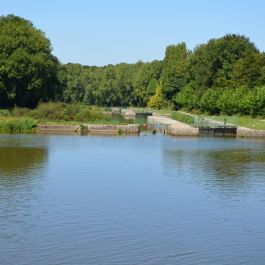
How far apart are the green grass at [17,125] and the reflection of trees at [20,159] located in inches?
513

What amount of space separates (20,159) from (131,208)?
12914 millimetres

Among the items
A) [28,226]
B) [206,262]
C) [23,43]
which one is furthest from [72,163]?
[23,43]

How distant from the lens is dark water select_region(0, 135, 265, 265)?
1421cm

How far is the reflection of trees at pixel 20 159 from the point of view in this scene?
2628cm

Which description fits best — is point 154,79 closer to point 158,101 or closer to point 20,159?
point 158,101

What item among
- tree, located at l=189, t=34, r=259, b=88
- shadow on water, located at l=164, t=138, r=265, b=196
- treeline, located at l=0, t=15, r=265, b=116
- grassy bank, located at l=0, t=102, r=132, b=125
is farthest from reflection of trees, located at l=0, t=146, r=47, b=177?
tree, located at l=189, t=34, r=259, b=88

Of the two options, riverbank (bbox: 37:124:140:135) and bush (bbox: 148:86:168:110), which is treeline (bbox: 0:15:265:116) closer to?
bush (bbox: 148:86:168:110)

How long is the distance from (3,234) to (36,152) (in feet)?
61.9

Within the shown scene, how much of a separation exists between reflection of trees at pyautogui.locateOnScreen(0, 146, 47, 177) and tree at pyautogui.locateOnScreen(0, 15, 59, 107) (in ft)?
82.6

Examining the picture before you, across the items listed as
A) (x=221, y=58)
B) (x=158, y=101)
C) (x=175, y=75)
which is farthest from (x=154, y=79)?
(x=221, y=58)

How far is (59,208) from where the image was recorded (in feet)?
60.6

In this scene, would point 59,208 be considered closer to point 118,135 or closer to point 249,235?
point 249,235

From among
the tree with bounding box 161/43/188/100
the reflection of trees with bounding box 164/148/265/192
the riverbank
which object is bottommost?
the reflection of trees with bounding box 164/148/265/192

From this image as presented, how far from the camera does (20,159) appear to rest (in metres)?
30.4
